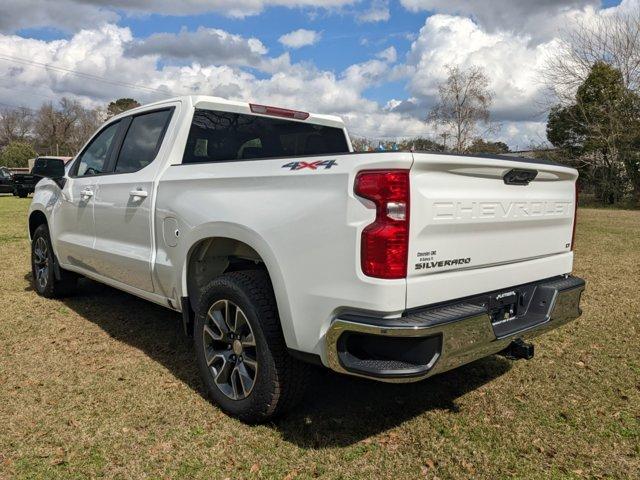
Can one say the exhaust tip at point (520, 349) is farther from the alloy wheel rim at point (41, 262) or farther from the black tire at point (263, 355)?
the alloy wheel rim at point (41, 262)

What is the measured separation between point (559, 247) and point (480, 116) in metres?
36.2

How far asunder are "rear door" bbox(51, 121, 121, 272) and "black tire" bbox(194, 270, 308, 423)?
7.10 feet

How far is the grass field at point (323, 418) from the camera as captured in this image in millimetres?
2840

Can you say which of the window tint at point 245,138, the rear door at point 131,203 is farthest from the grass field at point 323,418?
the window tint at point 245,138

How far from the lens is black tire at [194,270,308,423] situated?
2.95 metres

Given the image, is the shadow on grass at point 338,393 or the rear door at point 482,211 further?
the shadow on grass at point 338,393

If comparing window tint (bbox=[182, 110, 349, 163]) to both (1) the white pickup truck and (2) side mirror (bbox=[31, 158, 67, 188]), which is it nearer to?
(1) the white pickup truck

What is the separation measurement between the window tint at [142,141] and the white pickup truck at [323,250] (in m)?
0.02

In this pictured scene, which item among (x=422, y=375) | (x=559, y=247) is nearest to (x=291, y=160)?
(x=422, y=375)

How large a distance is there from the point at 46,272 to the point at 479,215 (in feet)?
16.6

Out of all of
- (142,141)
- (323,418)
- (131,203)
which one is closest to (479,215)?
(323,418)

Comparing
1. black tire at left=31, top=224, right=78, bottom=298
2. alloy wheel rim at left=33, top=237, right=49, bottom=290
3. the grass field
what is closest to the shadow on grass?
the grass field

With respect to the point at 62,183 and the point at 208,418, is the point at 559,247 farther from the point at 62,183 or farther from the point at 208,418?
the point at 62,183

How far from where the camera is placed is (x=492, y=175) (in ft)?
9.46
